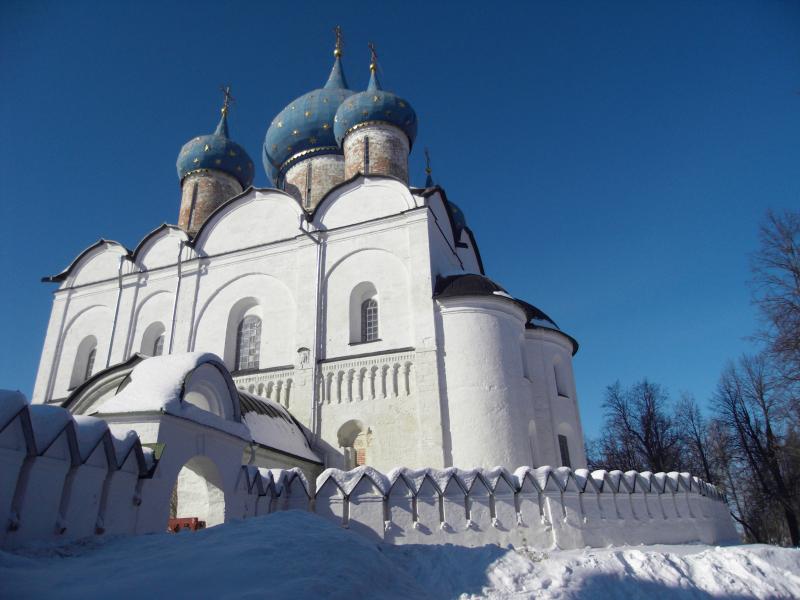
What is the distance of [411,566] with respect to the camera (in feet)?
18.4

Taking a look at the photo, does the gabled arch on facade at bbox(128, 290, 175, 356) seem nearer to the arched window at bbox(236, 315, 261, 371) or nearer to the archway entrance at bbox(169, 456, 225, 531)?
the arched window at bbox(236, 315, 261, 371)

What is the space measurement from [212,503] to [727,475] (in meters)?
21.2

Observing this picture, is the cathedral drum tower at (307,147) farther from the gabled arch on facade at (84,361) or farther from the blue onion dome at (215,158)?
the gabled arch on facade at (84,361)

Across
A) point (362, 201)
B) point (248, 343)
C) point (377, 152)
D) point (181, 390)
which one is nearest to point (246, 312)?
point (248, 343)

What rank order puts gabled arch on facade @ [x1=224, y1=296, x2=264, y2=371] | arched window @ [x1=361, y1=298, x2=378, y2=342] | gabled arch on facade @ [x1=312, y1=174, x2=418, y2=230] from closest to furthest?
1. arched window @ [x1=361, y1=298, x2=378, y2=342]
2. gabled arch on facade @ [x1=312, y1=174, x2=418, y2=230]
3. gabled arch on facade @ [x1=224, y1=296, x2=264, y2=371]

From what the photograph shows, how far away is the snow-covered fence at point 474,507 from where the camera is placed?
8.11 metres

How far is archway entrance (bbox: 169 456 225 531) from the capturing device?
24.0ft

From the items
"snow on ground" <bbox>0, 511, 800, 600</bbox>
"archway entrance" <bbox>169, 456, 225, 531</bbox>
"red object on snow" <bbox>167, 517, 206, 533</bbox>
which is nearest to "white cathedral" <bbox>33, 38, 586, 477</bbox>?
"archway entrance" <bbox>169, 456, 225, 531</bbox>

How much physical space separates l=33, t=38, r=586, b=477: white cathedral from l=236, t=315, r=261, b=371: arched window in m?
0.03

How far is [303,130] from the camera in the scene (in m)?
18.4

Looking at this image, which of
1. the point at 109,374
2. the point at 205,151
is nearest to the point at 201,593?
the point at 109,374

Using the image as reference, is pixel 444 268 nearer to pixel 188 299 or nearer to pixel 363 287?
pixel 363 287

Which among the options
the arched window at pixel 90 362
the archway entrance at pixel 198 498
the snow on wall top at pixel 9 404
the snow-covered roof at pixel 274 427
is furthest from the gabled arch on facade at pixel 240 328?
the snow on wall top at pixel 9 404

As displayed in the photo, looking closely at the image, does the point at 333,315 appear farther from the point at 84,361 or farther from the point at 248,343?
the point at 84,361
